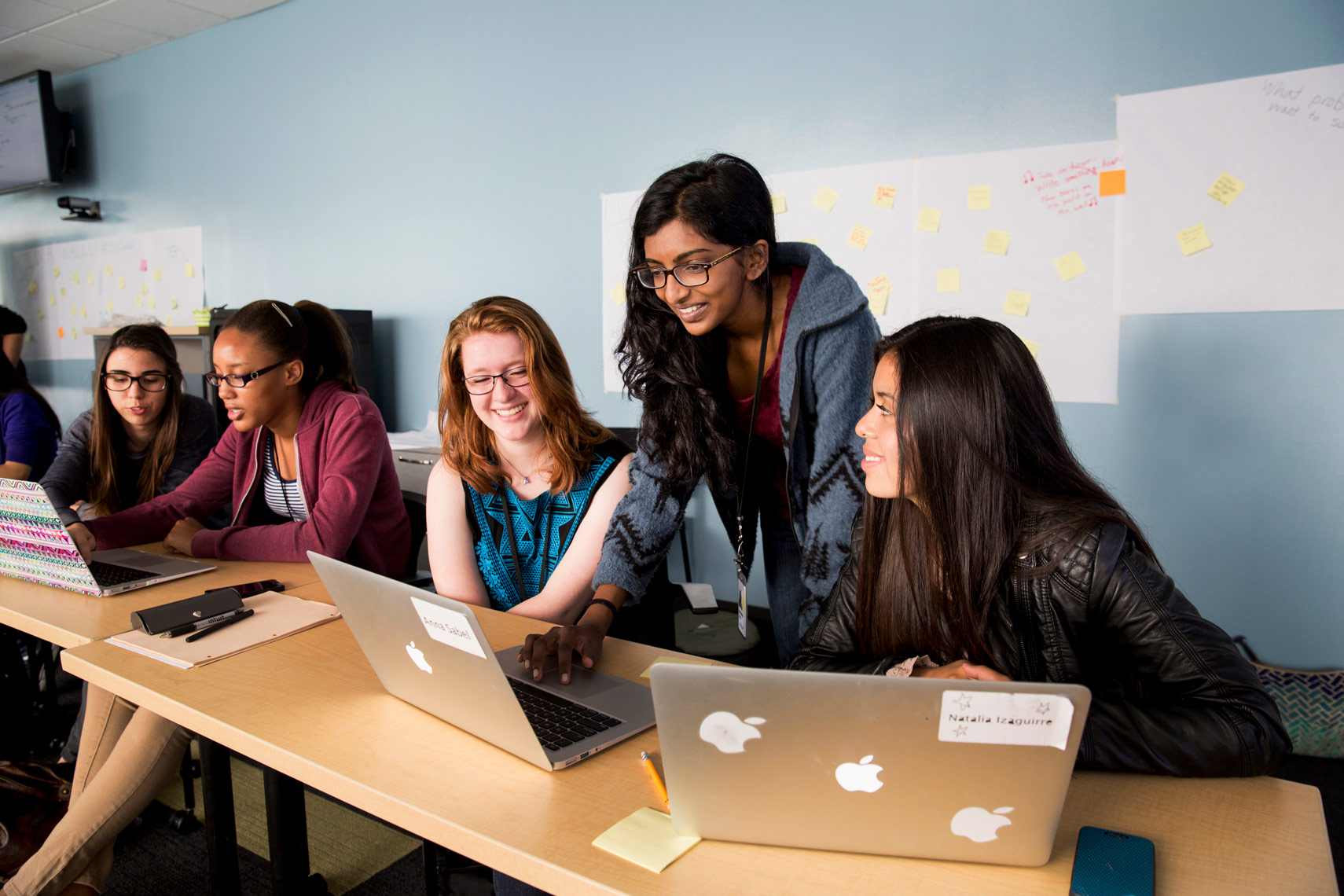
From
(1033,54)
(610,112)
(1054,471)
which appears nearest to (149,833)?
(1054,471)

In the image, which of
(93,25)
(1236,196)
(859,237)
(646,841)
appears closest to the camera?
(646,841)

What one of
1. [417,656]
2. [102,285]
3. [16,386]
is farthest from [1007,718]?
[102,285]

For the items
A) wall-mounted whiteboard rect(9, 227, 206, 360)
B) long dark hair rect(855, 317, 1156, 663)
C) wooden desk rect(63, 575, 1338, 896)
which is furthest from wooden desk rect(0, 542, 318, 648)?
wall-mounted whiteboard rect(9, 227, 206, 360)

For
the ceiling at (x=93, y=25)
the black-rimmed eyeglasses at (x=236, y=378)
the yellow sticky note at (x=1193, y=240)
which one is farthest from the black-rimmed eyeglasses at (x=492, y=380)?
the ceiling at (x=93, y=25)

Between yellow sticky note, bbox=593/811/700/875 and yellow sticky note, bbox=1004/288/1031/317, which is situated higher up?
yellow sticky note, bbox=1004/288/1031/317

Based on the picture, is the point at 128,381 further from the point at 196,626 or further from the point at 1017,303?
the point at 1017,303

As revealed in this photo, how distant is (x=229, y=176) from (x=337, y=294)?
1102mm

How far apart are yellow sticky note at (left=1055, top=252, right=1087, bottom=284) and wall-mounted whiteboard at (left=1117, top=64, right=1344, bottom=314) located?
0.35 ft

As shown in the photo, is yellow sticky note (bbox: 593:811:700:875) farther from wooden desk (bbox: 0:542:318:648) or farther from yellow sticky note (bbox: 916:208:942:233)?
yellow sticky note (bbox: 916:208:942:233)

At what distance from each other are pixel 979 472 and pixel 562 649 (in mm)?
581

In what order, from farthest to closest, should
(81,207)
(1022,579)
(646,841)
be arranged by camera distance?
(81,207) < (1022,579) < (646,841)

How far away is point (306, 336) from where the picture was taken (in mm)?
1997

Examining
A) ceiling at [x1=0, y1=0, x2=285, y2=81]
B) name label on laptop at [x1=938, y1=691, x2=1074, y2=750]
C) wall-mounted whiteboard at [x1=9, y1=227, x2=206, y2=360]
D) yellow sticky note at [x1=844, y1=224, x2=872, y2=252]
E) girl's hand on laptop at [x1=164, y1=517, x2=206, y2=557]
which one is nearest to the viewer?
name label on laptop at [x1=938, y1=691, x2=1074, y2=750]

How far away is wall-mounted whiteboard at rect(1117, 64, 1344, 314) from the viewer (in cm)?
210
